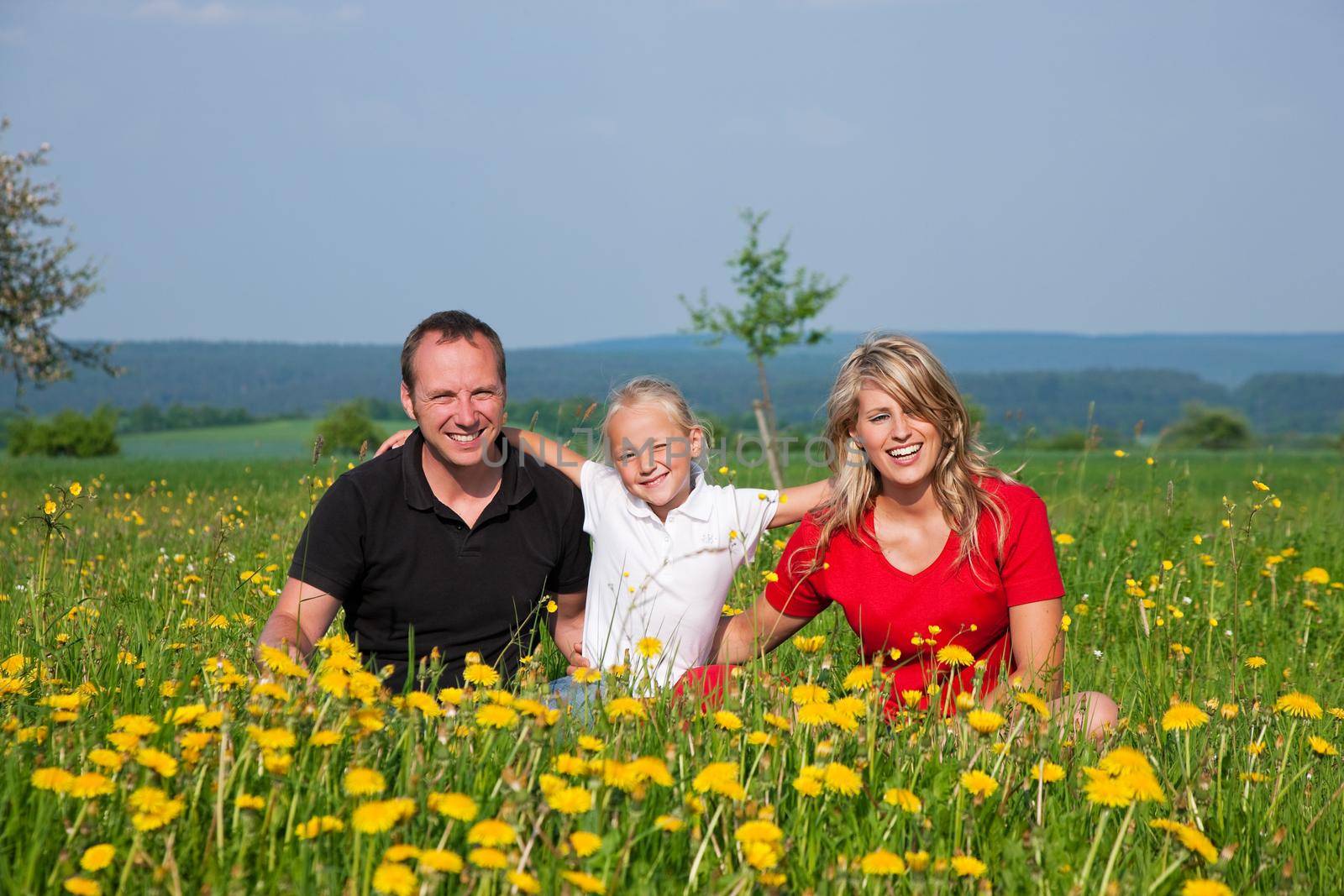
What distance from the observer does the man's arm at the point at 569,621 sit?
13.6 feet

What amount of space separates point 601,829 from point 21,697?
5.47 feet

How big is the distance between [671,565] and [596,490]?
1.41ft

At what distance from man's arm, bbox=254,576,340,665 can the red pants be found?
124 centimetres

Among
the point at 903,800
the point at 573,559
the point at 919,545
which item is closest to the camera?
the point at 903,800

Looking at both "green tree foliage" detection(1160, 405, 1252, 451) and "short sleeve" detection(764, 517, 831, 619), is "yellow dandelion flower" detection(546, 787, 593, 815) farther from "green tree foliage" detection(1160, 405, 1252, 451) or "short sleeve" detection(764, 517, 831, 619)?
"green tree foliage" detection(1160, 405, 1252, 451)

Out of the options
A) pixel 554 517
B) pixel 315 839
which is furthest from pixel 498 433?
pixel 315 839

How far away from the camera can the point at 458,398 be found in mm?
3730

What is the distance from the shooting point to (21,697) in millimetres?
2744

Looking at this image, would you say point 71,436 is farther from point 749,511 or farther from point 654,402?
point 749,511

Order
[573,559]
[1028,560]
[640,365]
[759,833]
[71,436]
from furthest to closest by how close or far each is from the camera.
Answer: [640,365]
[71,436]
[573,559]
[1028,560]
[759,833]

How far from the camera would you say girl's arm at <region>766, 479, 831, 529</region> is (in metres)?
3.99

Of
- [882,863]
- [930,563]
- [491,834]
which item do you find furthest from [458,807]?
[930,563]

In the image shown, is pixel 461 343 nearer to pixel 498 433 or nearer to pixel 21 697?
pixel 498 433

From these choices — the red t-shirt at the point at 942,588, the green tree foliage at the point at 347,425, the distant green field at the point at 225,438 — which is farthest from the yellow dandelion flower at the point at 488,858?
the distant green field at the point at 225,438
